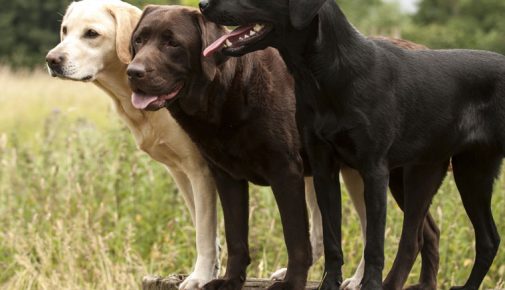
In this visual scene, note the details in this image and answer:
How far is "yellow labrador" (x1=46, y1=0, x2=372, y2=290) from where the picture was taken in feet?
14.5

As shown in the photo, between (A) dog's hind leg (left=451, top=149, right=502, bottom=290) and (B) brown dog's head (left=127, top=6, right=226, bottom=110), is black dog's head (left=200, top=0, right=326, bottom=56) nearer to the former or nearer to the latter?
(B) brown dog's head (left=127, top=6, right=226, bottom=110)

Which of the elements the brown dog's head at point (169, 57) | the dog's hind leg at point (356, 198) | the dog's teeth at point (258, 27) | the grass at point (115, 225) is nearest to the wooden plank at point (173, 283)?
the dog's hind leg at point (356, 198)

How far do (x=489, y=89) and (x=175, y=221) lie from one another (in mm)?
3131

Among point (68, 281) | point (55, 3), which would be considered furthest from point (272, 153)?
point (55, 3)

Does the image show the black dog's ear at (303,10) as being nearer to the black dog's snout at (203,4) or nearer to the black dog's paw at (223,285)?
the black dog's snout at (203,4)

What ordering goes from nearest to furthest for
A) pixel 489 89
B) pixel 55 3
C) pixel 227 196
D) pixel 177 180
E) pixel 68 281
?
pixel 489 89 → pixel 227 196 → pixel 177 180 → pixel 68 281 → pixel 55 3

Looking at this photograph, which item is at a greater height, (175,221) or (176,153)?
(176,153)

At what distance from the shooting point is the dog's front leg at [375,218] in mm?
3602

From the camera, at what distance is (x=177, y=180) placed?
486 cm

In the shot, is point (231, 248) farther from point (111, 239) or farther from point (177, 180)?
point (111, 239)

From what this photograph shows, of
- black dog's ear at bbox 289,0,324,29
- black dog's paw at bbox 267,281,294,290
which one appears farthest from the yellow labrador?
black dog's ear at bbox 289,0,324,29

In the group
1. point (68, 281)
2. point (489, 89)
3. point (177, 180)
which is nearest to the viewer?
point (489, 89)

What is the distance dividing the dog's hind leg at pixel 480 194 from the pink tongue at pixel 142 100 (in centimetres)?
137

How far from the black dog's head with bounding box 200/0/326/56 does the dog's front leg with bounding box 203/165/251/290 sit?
98 cm
